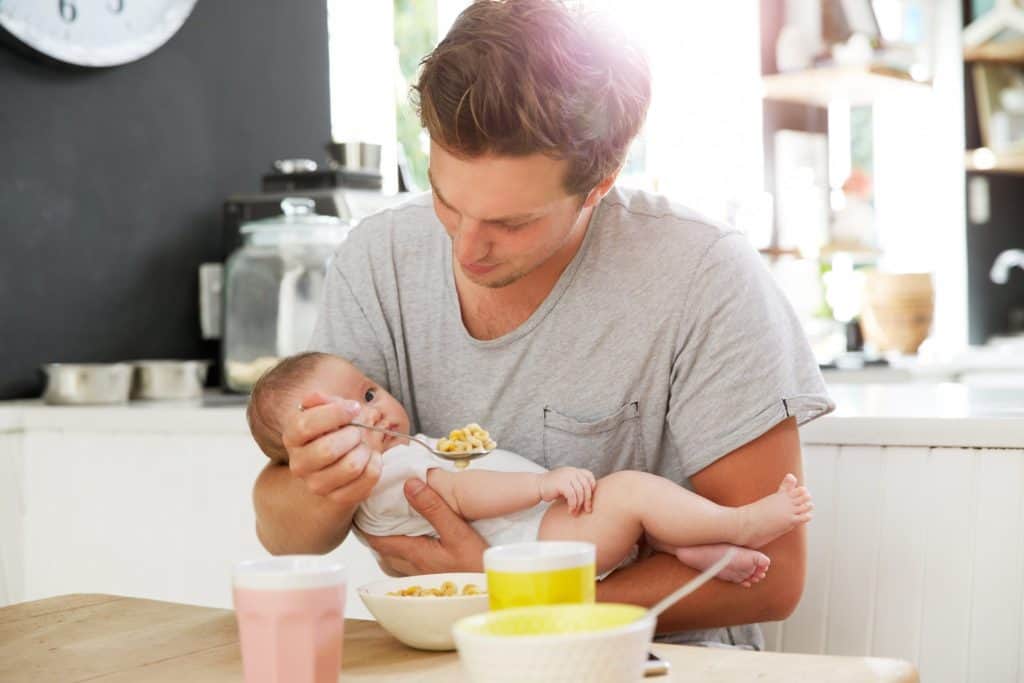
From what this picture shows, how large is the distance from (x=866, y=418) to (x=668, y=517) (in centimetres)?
46

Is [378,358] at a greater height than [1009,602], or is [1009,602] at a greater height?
[378,358]

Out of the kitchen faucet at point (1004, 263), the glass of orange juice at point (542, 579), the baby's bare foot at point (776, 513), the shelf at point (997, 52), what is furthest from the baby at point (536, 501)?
the shelf at point (997, 52)

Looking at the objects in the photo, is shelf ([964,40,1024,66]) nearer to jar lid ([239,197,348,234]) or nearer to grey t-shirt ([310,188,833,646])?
jar lid ([239,197,348,234])

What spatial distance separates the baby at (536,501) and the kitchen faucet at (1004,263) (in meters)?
3.95

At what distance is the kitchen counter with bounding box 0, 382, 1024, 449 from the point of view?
1787mm

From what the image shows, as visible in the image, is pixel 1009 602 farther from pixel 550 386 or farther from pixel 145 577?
pixel 145 577

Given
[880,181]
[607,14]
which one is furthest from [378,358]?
[880,181]

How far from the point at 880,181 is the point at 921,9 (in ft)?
2.36

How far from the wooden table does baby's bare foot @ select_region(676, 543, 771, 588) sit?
32 cm

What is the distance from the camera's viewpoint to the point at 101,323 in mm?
2826

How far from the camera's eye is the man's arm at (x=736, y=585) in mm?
1607

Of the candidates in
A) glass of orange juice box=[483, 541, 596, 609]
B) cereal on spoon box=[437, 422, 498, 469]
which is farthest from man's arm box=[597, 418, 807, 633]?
glass of orange juice box=[483, 541, 596, 609]

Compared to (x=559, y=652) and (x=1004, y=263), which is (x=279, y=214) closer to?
(x=559, y=652)

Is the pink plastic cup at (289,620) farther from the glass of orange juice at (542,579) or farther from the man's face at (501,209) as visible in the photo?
the man's face at (501,209)
